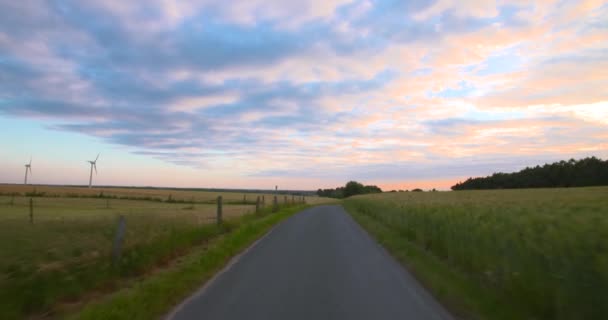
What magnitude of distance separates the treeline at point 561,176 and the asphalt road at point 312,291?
58.3 m

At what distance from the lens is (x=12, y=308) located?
639 centimetres

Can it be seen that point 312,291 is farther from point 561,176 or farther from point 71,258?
point 561,176

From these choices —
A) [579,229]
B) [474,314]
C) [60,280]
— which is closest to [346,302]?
[474,314]

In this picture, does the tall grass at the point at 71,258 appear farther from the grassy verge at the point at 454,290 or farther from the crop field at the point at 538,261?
the crop field at the point at 538,261

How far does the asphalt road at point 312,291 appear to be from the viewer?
21.2 ft

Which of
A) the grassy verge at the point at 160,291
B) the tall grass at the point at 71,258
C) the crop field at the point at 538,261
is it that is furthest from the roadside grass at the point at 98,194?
the crop field at the point at 538,261

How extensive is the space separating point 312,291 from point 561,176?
71042 mm

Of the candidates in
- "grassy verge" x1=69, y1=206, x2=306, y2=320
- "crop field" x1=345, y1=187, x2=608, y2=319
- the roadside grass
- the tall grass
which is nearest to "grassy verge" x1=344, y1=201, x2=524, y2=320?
"crop field" x1=345, y1=187, x2=608, y2=319

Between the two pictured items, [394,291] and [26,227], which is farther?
[26,227]

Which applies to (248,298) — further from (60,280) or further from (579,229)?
(579,229)

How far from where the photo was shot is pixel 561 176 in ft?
221

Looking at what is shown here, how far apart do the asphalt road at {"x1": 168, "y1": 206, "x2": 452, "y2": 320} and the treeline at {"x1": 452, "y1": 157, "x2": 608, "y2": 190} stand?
191 feet

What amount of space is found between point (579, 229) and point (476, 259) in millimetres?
3088

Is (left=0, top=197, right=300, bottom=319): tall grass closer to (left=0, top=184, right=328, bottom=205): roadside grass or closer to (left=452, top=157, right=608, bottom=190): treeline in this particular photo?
(left=0, top=184, right=328, bottom=205): roadside grass
